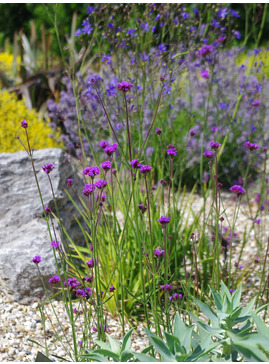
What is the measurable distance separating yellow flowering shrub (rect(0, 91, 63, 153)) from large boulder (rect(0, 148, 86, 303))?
1.05 m

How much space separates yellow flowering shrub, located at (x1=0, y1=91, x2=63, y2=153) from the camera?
4.39 meters

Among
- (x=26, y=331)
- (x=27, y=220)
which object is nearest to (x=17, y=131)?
(x=27, y=220)

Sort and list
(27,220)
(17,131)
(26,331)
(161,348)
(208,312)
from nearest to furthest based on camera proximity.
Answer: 1. (161,348)
2. (208,312)
3. (26,331)
4. (27,220)
5. (17,131)

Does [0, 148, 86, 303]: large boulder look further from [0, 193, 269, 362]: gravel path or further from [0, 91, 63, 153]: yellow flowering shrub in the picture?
[0, 91, 63, 153]: yellow flowering shrub

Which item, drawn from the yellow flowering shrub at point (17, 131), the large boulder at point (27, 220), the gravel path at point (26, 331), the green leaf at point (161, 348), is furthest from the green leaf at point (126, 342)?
the yellow flowering shrub at point (17, 131)

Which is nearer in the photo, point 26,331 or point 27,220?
point 26,331

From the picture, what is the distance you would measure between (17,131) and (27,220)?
1609mm

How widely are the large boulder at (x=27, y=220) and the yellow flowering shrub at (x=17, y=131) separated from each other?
105 cm

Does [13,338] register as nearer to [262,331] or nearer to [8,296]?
[8,296]

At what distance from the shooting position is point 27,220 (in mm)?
3025

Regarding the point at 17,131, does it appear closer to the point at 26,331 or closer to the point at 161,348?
the point at 26,331

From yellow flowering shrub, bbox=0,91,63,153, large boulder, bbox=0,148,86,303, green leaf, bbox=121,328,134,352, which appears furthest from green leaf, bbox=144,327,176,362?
yellow flowering shrub, bbox=0,91,63,153

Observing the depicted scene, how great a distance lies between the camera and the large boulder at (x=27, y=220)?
2793mm

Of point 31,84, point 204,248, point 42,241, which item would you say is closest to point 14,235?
point 42,241
